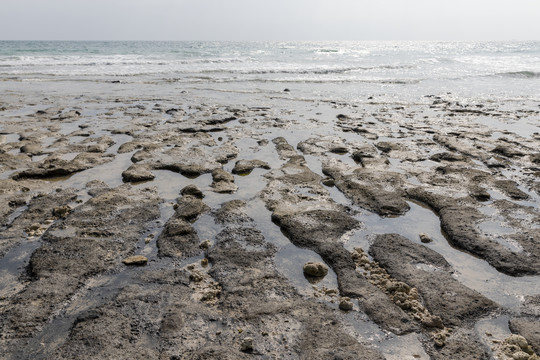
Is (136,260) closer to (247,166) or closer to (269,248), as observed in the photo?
(269,248)

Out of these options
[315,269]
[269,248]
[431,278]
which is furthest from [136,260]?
[431,278]

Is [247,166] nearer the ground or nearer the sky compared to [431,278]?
nearer the sky

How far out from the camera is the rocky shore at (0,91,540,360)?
2.59 metres

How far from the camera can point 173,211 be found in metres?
4.46

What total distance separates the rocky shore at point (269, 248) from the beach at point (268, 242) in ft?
0.05

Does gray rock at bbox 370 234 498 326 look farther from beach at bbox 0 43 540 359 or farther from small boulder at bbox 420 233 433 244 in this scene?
small boulder at bbox 420 233 433 244

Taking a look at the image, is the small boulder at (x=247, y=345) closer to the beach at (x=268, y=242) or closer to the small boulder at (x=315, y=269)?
the beach at (x=268, y=242)

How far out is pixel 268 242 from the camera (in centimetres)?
383

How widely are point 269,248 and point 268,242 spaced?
4.7 inches

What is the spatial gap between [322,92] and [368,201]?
10.8m

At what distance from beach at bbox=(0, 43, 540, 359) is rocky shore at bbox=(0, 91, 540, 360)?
16mm

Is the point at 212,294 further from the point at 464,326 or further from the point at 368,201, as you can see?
the point at 368,201

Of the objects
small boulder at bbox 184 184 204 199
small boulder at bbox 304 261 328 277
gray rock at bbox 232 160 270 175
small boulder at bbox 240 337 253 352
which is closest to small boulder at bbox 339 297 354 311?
small boulder at bbox 304 261 328 277

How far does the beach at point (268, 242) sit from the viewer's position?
2.60m
